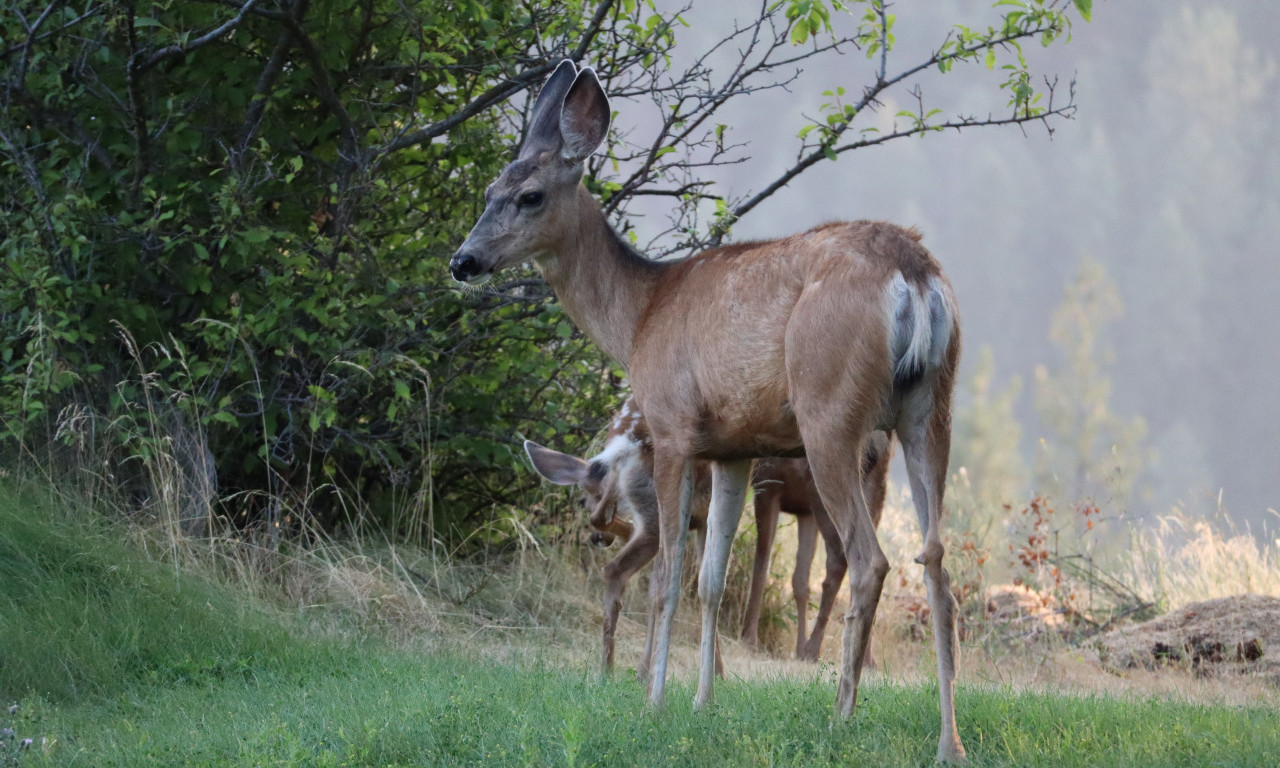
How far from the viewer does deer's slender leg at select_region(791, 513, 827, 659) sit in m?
9.55

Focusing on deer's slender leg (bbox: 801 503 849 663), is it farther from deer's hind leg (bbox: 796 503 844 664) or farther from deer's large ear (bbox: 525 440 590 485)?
deer's large ear (bbox: 525 440 590 485)

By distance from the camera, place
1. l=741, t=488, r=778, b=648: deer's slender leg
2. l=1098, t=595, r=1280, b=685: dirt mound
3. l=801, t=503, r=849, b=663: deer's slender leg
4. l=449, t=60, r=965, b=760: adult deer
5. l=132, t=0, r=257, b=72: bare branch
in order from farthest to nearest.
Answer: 1. l=741, t=488, r=778, b=648: deer's slender leg
2. l=801, t=503, r=849, b=663: deer's slender leg
3. l=1098, t=595, r=1280, b=685: dirt mound
4. l=132, t=0, r=257, b=72: bare branch
5. l=449, t=60, r=965, b=760: adult deer

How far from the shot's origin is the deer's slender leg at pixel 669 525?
5938 millimetres

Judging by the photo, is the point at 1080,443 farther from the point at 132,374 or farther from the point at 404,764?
the point at 404,764

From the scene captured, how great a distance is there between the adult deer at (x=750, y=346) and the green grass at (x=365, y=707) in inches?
14.8

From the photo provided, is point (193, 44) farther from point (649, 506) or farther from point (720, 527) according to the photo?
point (720, 527)

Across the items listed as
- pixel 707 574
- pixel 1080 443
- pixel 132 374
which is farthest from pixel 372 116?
pixel 1080 443

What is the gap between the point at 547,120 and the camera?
6.77m

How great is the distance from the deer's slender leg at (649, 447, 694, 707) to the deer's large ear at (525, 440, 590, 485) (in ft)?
7.05

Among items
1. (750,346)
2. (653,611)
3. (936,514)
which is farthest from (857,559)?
(653,611)

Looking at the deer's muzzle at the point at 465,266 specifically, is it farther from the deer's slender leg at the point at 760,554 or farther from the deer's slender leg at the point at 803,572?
the deer's slender leg at the point at 803,572

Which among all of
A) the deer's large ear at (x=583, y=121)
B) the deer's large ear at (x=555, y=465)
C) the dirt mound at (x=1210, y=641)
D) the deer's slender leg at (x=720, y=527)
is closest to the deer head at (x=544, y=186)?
the deer's large ear at (x=583, y=121)

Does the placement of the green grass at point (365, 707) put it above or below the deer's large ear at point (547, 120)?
below

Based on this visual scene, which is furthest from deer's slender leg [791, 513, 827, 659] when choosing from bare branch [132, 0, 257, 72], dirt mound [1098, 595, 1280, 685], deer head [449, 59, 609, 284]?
bare branch [132, 0, 257, 72]
